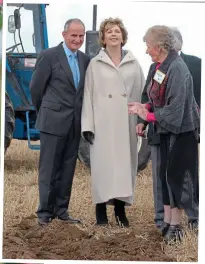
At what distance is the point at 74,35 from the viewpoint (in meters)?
5.80

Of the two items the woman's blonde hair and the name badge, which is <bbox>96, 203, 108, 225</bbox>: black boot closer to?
the name badge

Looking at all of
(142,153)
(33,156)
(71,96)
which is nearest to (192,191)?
(71,96)

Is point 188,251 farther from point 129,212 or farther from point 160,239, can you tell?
point 129,212

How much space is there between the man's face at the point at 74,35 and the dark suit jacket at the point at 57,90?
0.09 meters

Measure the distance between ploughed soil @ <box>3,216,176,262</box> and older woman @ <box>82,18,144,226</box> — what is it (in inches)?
12.4

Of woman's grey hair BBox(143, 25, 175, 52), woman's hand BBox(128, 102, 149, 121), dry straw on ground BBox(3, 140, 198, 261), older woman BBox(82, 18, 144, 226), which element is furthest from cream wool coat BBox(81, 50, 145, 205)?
woman's grey hair BBox(143, 25, 175, 52)

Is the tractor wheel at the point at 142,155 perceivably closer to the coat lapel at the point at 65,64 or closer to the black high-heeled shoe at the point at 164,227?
the coat lapel at the point at 65,64

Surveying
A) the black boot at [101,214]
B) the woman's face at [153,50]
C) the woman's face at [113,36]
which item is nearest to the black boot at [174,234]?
the black boot at [101,214]

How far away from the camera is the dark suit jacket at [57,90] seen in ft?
19.3

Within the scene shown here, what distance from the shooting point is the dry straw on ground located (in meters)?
5.27

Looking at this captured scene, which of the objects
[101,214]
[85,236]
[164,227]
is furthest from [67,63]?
[164,227]

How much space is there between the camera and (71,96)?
5.90 metres

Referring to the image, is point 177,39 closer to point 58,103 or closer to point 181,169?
point 181,169

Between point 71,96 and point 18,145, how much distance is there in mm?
5590
